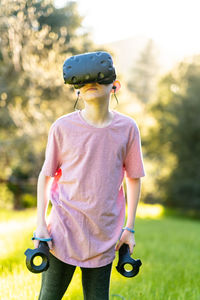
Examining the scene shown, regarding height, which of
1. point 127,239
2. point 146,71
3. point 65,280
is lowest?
point 146,71

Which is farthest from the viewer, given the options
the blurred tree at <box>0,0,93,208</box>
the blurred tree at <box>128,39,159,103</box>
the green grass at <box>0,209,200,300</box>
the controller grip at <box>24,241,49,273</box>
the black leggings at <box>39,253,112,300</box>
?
the blurred tree at <box>128,39,159,103</box>

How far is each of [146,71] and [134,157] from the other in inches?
1490

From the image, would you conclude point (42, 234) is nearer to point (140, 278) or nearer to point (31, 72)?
point (140, 278)

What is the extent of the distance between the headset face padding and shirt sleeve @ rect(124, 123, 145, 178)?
330 millimetres

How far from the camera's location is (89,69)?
169cm

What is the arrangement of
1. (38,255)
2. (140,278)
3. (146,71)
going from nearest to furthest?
(38,255), (140,278), (146,71)

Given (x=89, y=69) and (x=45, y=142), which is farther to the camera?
(x=45, y=142)

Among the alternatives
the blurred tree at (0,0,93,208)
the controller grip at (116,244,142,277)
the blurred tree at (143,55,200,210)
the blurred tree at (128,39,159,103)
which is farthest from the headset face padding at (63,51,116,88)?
the blurred tree at (128,39,159,103)

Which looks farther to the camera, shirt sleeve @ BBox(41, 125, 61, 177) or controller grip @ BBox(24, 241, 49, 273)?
shirt sleeve @ BBox(41, 125, 61, 177)

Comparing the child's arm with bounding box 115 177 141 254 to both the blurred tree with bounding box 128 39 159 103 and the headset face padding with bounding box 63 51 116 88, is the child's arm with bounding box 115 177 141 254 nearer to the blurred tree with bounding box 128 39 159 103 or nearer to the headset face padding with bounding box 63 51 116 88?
the headset face padding with bounding box 63 51 116 88

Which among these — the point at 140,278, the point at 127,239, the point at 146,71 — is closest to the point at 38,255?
the point at 127,239

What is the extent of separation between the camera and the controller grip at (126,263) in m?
1.79

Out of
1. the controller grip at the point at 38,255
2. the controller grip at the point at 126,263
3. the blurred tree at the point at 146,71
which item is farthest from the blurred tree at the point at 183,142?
the blurred tree at the point at 146,71

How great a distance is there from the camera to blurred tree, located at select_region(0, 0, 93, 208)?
11.8 m
